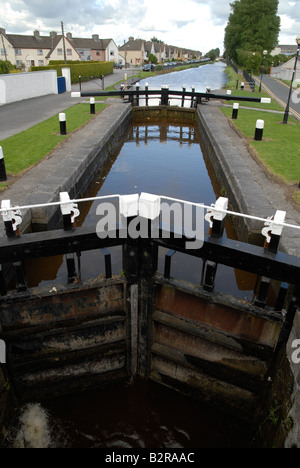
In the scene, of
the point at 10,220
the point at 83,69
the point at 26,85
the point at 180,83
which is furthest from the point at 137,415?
the point at 180,83

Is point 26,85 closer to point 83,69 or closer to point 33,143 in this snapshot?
point 33,143

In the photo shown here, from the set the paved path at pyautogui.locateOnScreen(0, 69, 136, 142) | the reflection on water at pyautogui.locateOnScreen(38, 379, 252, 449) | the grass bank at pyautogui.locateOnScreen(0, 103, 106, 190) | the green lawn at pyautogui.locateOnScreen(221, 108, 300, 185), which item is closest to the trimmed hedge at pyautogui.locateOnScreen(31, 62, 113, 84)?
the paved path at pyautogui.locateOnScreen(0, 69, 136, 142)

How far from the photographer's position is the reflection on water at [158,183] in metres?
5.82

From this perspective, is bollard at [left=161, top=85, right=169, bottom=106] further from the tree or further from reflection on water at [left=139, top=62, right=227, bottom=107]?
the tree

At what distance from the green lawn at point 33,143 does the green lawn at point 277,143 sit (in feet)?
20.9

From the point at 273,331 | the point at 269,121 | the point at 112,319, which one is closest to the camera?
the point at 273,331

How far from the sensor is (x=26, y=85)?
1939 cm

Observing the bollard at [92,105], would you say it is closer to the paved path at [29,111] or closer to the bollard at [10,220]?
the paved path at [29,111]
